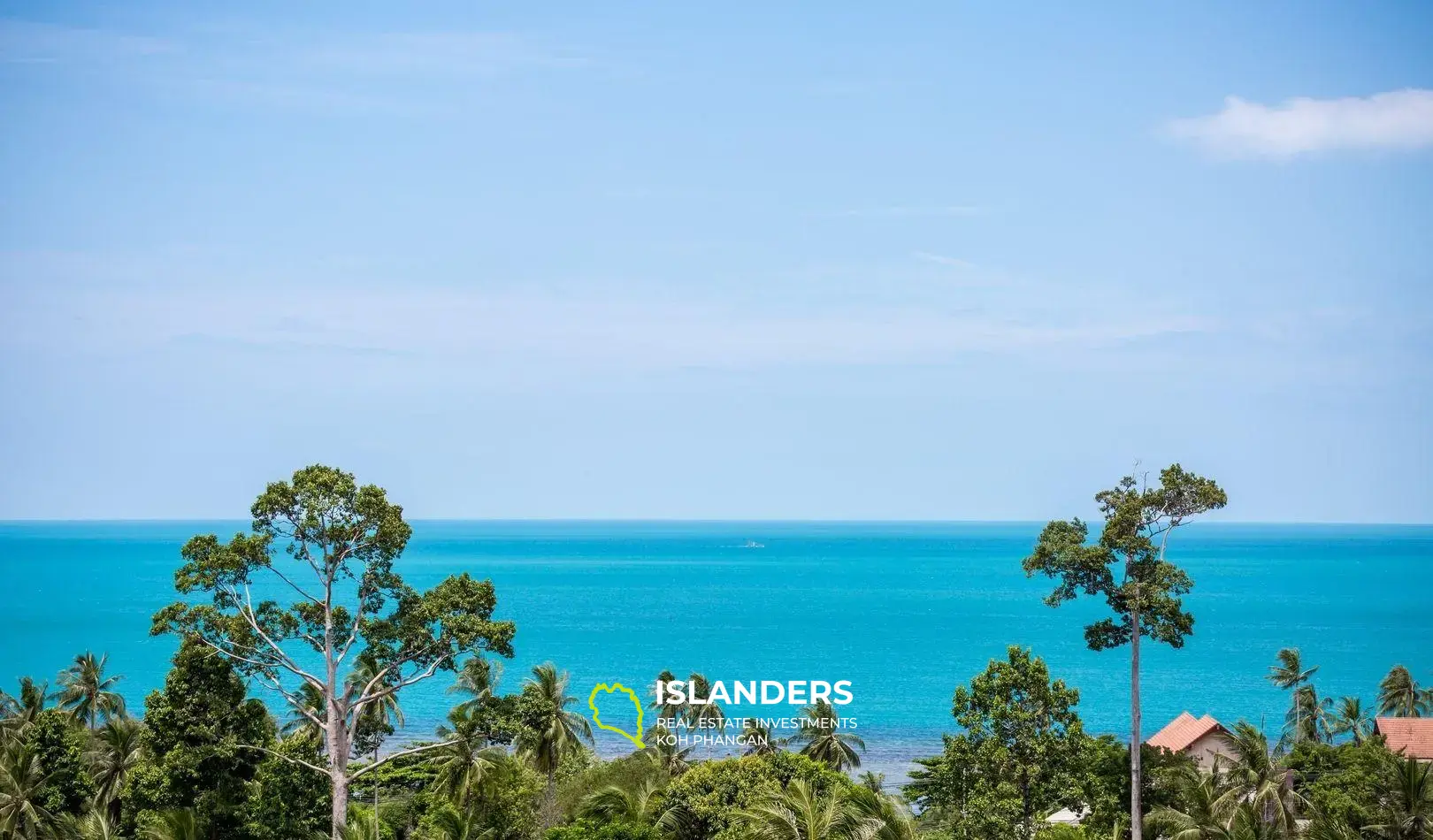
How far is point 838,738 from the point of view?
4969 centimetres

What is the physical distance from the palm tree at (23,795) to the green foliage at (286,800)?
4.70 m

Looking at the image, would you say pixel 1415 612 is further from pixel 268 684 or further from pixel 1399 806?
pixel 268 684

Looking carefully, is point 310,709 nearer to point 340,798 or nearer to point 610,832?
point 340,798

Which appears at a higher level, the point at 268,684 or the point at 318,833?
the point at 268,684

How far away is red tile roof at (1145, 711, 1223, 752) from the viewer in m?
49.4

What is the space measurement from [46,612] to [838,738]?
147270 mm

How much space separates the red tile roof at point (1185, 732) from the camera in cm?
4944

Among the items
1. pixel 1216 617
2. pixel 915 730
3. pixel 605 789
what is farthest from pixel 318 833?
pixel 1216 617

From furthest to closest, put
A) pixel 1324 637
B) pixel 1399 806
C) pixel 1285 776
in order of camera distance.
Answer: pixel 1324 637 → pixel 1285 776 → pixel 1399 806

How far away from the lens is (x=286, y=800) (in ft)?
103

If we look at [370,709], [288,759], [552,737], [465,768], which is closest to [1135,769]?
[465,768]

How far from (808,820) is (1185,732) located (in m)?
27.6

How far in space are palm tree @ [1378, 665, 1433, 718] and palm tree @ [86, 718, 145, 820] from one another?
162ft

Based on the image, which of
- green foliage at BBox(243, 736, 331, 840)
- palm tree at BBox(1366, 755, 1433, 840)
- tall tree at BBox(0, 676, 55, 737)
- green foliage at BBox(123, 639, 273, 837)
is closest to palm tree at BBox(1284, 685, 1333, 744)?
palm tree at BBox(1366, 755, 1433, 840)
